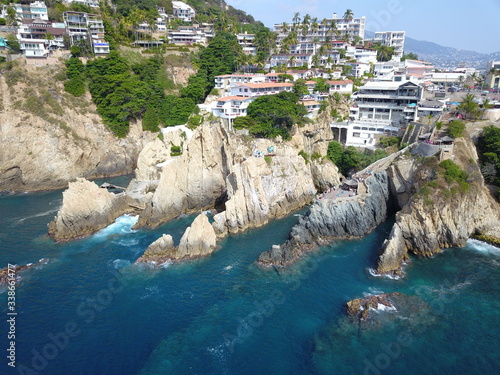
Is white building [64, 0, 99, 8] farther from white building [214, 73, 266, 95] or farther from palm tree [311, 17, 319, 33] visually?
palm tree [311, 17, 319, 33]

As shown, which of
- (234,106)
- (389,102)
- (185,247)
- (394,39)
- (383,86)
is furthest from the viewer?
(394,39)

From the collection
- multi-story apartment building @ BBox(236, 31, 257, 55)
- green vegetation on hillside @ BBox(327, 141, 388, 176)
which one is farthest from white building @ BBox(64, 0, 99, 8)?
green vegetation on hillside @ BBox(327, 141, 388, 176)

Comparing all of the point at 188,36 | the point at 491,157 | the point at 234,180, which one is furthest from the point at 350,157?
the point at 188,36

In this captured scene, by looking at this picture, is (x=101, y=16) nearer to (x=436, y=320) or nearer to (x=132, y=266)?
(x=132, y=266)

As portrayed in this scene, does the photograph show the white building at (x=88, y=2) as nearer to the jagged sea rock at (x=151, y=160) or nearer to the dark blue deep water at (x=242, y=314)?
the jagged sea rock at (x=151, y=160)

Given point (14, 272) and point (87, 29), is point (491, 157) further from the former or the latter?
point (87, 29)

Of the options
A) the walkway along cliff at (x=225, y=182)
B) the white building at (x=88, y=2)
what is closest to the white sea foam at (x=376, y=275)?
the walkway along cliff at (x=225, y=182)
